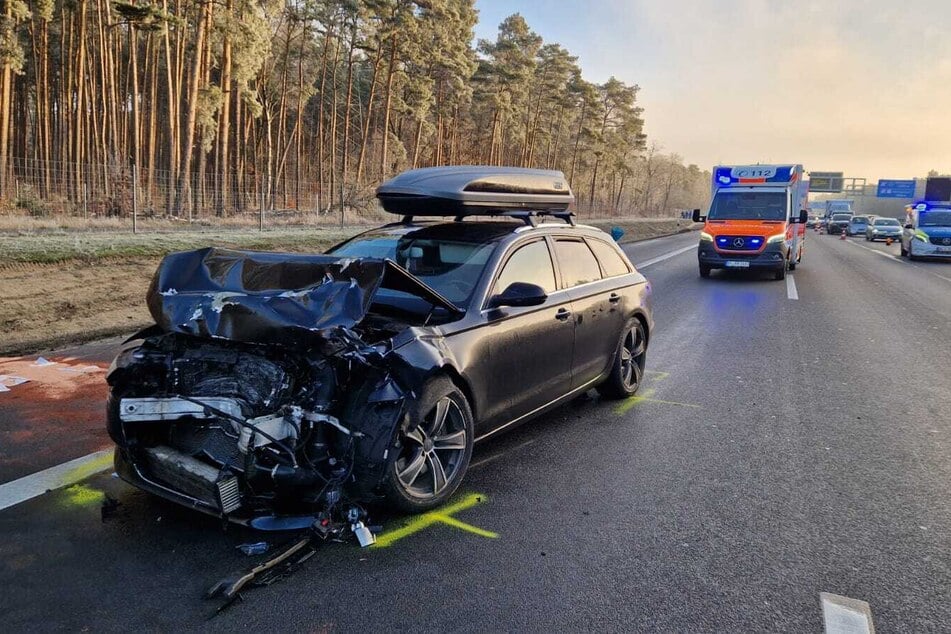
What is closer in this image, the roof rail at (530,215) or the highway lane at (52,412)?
the highway lane at (52,412)

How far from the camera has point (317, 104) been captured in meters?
52.2

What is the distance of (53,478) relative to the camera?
A: 395 cm

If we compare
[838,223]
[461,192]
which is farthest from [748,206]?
[838,223]

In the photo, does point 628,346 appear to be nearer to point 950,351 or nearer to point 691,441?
point 691,441

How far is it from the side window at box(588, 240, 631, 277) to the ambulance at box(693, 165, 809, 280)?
35.3 feet

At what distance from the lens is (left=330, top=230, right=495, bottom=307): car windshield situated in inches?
170

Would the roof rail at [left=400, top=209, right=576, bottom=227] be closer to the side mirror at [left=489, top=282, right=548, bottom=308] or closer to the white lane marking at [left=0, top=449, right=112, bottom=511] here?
the side mirror at [left=489, top=282, right=548, bottom=308]

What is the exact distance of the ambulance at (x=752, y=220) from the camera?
51.3ft

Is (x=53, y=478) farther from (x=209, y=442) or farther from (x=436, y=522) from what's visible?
(x=436, y=522)

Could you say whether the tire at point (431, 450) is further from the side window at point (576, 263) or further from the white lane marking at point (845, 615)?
the white lane marking at point (845, 615)

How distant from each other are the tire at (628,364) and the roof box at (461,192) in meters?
1.47

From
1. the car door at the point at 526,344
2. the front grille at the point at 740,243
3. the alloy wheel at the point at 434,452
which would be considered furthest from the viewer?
the front grille at the point at 740,243

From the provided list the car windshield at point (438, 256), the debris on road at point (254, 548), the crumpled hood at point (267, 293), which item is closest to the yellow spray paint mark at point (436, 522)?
the debris on road at point (254, 548)

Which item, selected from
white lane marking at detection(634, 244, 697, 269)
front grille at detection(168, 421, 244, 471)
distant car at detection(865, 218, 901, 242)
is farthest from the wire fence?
distant car at detection(865, 218, 901, 242)
